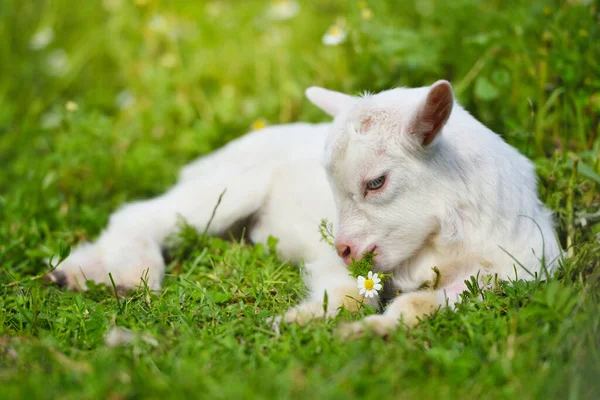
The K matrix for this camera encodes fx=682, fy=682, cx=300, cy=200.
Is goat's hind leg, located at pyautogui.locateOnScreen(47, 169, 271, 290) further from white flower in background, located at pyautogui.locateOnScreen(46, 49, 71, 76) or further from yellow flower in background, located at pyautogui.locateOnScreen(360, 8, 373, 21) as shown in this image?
white flower in background, located at pyautogui.locateOnScreen(46, 49, 71, 76)

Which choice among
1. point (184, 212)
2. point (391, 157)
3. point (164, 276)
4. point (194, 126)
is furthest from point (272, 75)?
point (391, 157)

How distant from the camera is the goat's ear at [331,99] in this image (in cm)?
378

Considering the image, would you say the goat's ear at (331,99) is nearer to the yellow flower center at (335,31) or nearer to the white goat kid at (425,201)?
the white goat kid at (425,201)

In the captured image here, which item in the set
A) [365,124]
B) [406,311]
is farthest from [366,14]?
[406,311]

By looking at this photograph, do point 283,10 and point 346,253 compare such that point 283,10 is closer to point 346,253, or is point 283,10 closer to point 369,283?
point 346,253

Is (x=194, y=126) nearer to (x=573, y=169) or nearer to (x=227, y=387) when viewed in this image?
(x=573, y=169)

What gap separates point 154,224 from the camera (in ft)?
14.5

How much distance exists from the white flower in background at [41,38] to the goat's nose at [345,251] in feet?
15.6

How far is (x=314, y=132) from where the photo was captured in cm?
466

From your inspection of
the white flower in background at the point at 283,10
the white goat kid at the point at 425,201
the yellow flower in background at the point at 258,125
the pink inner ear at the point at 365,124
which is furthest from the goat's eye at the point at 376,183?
the white flower in background at the point at 283,10

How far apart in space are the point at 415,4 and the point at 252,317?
4.34m

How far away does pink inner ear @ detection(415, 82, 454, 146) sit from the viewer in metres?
3.00

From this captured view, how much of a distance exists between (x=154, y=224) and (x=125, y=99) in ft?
8.70

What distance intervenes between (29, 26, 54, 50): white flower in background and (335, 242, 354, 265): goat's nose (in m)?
4.76
